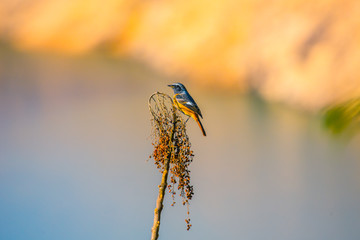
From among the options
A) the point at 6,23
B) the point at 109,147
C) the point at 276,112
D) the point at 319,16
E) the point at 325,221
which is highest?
the point at 319,16

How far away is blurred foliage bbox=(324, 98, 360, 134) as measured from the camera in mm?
2994

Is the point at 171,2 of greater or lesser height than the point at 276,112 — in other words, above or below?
→ above

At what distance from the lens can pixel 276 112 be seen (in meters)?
3.05

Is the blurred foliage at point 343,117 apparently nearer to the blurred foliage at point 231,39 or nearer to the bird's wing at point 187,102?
the blurred foliage at point 231,39

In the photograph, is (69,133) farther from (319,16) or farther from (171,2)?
(319,16)

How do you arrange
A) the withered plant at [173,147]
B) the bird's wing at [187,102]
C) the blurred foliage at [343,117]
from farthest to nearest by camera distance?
the blurred foliage at [343,117] → the bird's wing at [187,102] → the withered plant at [173,147]

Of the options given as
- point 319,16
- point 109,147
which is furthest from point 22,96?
point 319,16

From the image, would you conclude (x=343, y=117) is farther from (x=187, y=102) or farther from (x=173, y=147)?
(x=173, y=147)

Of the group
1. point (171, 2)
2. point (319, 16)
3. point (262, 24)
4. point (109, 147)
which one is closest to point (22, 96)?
point (109, 147)

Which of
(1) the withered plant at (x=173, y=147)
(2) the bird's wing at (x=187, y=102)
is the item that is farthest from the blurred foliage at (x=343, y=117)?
(1) the withered plant at (x=173, y=147)

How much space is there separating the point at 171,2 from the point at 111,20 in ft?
1.05

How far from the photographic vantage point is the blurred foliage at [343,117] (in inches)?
118

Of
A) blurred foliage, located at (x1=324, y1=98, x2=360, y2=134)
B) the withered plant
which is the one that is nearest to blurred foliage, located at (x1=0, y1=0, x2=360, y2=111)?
blurred foliage, located at (x1=324, y1=98, x2=360, y2=134)

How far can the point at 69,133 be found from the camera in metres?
2.99
